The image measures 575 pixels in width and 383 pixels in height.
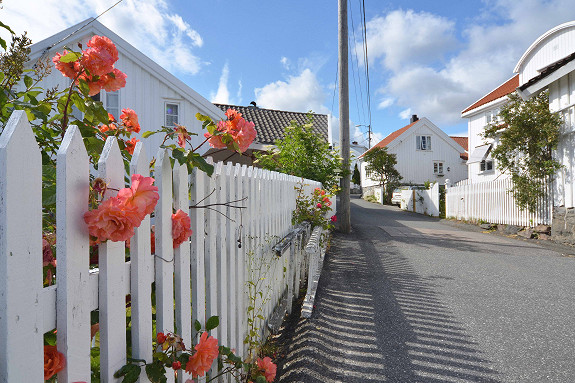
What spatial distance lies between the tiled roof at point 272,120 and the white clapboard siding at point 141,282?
11.1m

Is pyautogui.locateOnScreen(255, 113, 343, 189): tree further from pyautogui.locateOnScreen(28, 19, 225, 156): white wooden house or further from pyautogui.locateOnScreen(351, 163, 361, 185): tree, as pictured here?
pyautogui.locateOnScreen(351, 163, 361, 185): tree

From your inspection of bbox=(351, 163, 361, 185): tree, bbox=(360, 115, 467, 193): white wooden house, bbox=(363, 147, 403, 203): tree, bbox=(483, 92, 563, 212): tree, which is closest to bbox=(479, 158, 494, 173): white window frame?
bbox=(363, 147, 403, 203): tree

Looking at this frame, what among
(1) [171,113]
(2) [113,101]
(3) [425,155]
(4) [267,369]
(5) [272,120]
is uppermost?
(5) [272,120]

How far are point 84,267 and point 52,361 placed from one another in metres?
0.26

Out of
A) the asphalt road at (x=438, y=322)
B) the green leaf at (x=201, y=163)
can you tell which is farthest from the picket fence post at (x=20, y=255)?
the asphalt road at (x=438, y=322)

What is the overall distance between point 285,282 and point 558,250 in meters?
7.00

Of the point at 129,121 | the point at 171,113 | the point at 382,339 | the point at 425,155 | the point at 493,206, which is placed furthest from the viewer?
the point at 425,155

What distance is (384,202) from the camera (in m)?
24.6

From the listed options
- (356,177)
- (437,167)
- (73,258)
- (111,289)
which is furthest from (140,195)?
(356,177)

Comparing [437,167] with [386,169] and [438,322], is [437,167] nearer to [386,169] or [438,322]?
[386,169]

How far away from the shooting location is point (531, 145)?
908 cm

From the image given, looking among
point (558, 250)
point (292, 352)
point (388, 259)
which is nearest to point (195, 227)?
point (292, 352)

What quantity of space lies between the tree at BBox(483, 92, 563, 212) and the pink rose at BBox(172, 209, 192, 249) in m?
10.2

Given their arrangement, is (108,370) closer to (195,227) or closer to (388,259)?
(195,227)
